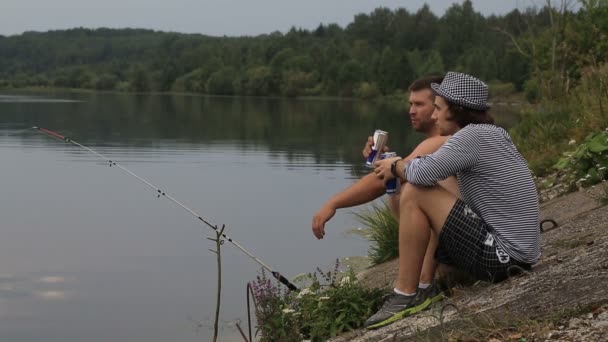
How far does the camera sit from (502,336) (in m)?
3.59

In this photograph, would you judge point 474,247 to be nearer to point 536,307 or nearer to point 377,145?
point 536,307

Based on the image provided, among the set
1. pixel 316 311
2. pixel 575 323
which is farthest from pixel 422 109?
pixel 575 323

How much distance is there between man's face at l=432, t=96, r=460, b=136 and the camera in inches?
179

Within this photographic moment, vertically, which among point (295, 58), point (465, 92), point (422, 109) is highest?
point (465, 92)

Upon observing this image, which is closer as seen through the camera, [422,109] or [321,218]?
[321,218]

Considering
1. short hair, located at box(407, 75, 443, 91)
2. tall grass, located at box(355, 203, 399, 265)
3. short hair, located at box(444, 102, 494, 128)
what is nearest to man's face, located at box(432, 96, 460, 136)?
short hair, located at box(444, 102, 494, 128)

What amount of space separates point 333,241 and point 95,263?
301 centimetres

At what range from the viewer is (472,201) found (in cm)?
442

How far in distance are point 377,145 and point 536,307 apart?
48.2 inches

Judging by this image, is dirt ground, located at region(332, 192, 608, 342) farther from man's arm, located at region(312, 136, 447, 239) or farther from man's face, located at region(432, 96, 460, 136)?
man's face, located at region(432, 96, 460, 136)

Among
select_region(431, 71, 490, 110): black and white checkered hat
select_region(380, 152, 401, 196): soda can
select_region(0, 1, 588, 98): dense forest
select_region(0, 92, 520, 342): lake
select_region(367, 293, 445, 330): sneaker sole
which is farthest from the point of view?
select_region(0, 1, 588, 98): dense forest

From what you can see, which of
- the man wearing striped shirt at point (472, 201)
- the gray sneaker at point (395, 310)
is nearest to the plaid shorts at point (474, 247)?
the man wearing striped shirt at point (472, 201)

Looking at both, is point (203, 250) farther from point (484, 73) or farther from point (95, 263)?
point (484, 73)

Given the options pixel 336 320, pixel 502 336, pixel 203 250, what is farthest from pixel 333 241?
pixel 502 336
